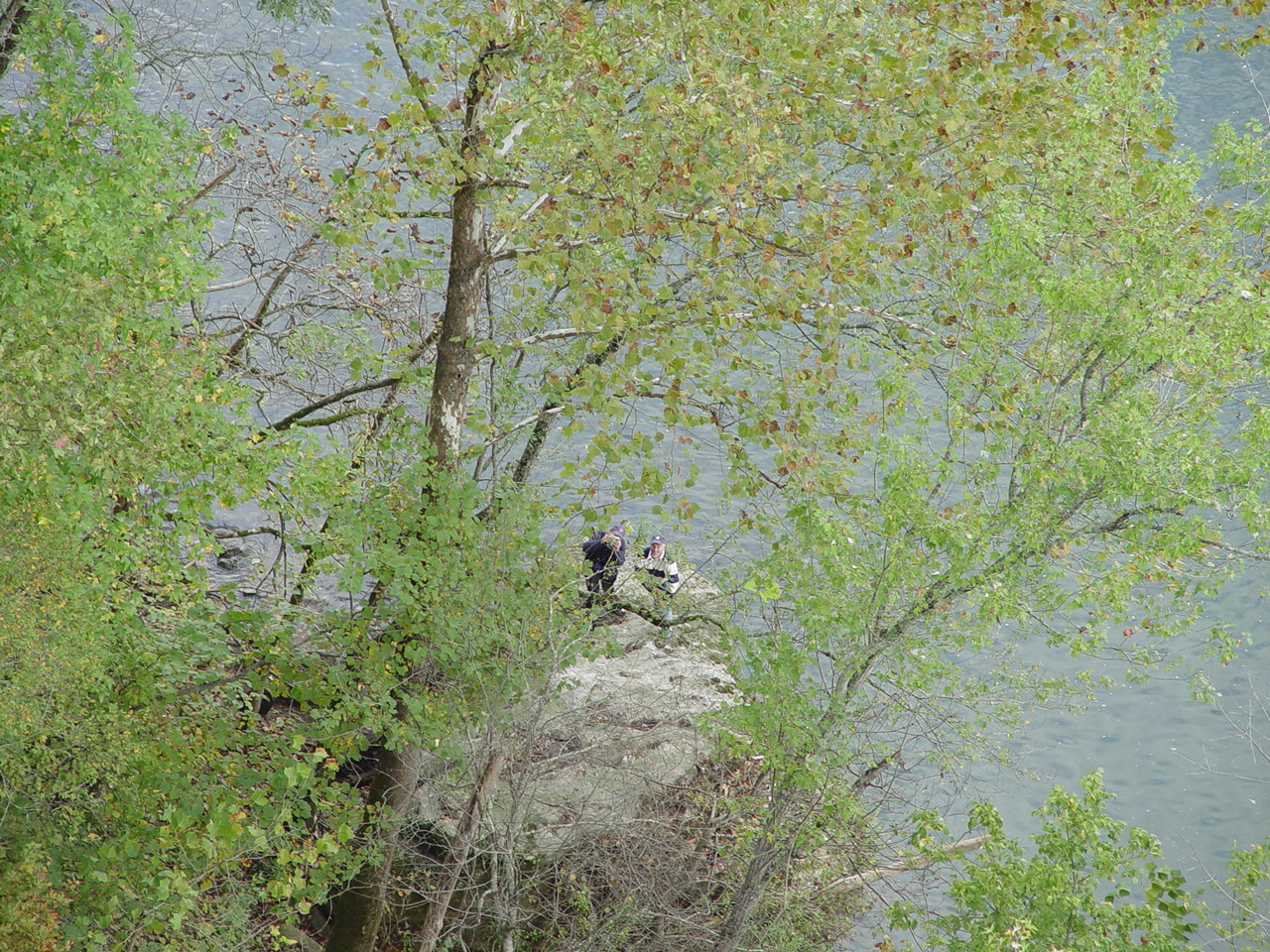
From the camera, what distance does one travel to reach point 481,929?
1211cm

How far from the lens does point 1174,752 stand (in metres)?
20.2

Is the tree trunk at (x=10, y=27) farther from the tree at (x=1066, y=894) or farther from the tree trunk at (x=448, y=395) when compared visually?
the tree at (x=1066, y=894)

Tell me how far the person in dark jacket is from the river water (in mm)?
6099

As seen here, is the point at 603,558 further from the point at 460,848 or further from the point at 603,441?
the point at 603,441

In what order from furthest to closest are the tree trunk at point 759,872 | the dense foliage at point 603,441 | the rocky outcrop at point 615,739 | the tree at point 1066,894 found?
the rocky outcrop at point 615,739 → the tree trunk at point 759,872 → the tree at point 1066,894 → the dense foliage at point 603,441


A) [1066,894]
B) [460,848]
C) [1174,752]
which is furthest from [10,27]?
[1174,752]

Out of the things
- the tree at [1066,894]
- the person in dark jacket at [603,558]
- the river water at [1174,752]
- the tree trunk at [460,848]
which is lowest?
the tree trunk at [460,848]

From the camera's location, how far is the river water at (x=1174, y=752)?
67.5 ft

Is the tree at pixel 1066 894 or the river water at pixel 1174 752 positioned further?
the river water at pixel 1174 752

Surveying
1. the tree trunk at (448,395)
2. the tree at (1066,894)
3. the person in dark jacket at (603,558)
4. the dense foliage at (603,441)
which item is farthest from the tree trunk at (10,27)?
the tree at (1066,894)

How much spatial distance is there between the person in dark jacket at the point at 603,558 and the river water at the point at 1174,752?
20.0 ft

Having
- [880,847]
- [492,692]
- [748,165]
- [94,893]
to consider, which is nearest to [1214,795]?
[880,847]

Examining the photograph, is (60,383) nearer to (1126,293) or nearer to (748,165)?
(748,165)

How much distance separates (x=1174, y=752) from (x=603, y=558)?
1296 centimetres
